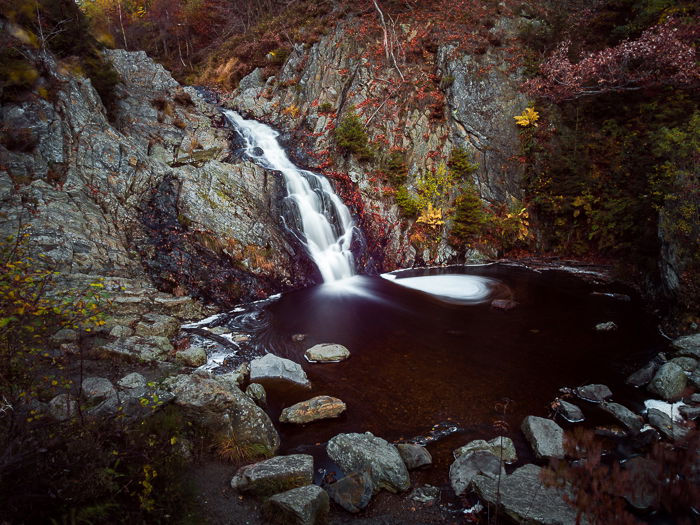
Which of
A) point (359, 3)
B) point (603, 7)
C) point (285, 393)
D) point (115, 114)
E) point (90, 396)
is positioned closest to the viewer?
point (90, 396)

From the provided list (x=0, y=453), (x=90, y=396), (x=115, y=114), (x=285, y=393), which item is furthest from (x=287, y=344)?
(x=115, y=114)

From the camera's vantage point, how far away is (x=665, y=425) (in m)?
5.21

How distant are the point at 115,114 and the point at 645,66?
764 inches

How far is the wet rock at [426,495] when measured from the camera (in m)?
Answer: 4.25

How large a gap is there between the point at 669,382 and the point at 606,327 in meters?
2.89

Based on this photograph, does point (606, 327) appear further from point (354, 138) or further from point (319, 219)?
point (354, 138)

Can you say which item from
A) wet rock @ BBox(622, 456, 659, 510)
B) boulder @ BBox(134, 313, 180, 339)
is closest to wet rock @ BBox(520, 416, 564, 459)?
wet rock @ BBox(622, 456, 659, 510)

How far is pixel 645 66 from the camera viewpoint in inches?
498

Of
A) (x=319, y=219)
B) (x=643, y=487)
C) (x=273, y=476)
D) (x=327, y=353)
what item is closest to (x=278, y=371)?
(x=327, y=353)

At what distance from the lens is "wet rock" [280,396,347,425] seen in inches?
224

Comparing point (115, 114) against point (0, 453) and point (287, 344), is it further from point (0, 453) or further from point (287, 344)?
point (0, 453)

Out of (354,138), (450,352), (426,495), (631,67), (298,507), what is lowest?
(426,495)

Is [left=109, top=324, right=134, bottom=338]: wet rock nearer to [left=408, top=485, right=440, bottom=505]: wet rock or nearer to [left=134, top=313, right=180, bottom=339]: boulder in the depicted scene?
[left=134, top=313, right=180, bottom=339]: boulder

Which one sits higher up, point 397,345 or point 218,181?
point 218,181
